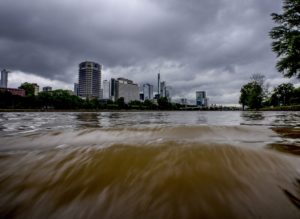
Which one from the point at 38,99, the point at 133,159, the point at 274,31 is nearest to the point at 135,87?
the point at 38,99

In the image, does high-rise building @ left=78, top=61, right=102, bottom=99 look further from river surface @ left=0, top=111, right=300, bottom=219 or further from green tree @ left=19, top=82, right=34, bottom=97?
river surface @ left=0, top=111, right=300, bottom=219

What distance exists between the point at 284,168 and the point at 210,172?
0.90m

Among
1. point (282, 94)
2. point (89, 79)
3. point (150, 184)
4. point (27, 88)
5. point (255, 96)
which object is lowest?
point (150, 184)

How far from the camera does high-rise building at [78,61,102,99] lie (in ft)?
623

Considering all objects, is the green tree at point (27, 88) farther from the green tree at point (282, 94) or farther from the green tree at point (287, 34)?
the green tree at point (282, 94)

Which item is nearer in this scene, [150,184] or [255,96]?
[150,184]

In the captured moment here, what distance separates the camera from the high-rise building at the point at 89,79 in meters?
190

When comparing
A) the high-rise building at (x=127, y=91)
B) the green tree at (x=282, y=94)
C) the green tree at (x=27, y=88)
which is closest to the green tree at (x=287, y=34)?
the green tree at (x=282, y=94)

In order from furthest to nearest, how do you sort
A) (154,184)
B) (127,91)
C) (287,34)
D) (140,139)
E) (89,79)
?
(89,79)
(127,91)
(287,34)
(140,139)
(154,184)

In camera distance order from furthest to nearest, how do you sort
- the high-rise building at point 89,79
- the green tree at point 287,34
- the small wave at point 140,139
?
the high-rise building at point 89,79 < the green tree at point 287,34 < the small wave at point 140,139

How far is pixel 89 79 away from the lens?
190125mm

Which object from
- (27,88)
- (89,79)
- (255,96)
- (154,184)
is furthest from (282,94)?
(89,79)

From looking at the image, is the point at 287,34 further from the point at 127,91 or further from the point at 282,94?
the point at 127,91

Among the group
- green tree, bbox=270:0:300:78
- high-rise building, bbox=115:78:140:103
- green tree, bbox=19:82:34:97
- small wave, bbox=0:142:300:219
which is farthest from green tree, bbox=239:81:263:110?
high-rise building, bbox=115:78:140:103
